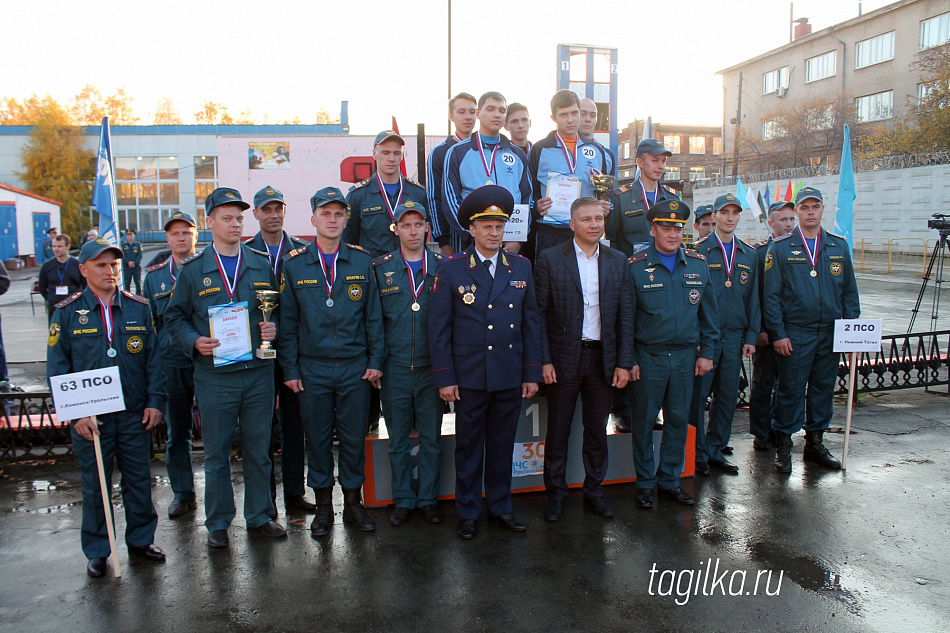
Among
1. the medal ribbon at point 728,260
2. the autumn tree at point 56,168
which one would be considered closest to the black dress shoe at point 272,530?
the medal ribbon at point 728,260

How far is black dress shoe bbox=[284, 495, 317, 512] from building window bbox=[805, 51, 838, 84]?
47.4m

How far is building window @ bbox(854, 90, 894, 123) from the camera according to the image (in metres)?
37.6

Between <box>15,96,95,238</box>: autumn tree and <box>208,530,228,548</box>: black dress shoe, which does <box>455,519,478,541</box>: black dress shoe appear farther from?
<box>15,96,95,238</box>: autumn tree

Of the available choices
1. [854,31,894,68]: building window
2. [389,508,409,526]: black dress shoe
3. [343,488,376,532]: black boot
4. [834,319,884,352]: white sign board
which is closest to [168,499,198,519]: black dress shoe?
[343,488,376,532]: black boot

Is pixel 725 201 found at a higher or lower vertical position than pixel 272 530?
higher

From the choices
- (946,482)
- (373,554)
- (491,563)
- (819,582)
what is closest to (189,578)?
(373,554)

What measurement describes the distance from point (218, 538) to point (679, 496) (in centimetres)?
347

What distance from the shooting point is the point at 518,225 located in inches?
209

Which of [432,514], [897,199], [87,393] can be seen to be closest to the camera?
[87,393]

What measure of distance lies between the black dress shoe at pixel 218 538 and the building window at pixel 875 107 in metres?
43.2

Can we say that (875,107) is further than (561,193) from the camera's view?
Yes

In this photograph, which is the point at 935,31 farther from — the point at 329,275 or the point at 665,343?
the point at 329,275

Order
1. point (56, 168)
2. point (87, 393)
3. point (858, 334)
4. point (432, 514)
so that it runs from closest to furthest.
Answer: point (87, 393) < point (432, 514) < point (858, 334) < point (56, 168)

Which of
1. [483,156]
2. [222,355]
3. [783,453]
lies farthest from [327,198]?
[783,453]
